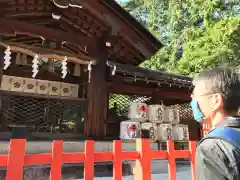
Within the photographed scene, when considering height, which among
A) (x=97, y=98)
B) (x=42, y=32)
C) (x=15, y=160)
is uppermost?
(x=42, y=32)

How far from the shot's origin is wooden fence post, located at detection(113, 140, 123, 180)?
367 centimetres

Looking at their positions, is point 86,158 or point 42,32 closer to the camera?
point 86,158

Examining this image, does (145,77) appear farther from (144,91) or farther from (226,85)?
(226,85)

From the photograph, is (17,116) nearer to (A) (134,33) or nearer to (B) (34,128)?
(B) (34,128)

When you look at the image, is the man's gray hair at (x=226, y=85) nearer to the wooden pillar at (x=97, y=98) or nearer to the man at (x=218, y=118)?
the man at (x=218, y=118)

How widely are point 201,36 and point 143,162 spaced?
12910mm

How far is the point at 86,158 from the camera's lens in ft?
11.4

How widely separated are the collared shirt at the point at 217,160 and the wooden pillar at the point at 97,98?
596cm

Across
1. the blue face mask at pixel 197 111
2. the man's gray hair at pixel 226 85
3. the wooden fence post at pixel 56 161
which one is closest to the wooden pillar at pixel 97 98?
the wooden fence post at pixel 56 161

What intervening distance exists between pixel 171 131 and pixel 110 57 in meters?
3.17

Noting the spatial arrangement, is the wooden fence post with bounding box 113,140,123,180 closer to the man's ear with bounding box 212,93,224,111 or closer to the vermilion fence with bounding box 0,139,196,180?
the vermilion fence with bounding box 0,139,196,180

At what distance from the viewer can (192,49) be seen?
48.1ft

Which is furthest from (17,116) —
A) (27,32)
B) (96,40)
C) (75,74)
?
(96,40)

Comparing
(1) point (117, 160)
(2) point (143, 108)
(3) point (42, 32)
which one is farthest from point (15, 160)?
(2) point (143, 108)
